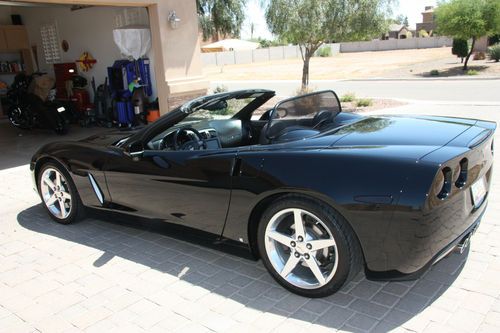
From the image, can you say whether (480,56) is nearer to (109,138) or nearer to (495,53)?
(495,53)

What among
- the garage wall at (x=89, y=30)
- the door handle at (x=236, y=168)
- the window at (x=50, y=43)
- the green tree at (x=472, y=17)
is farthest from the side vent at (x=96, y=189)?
the green tree at (x=472, y=17)

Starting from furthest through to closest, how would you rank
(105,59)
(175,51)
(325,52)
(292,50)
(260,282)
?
(292,50), (325,52), (105,59), (175,51), (260,282)

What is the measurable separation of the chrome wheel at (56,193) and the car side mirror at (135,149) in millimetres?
1079

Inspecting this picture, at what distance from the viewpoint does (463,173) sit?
2768 mm

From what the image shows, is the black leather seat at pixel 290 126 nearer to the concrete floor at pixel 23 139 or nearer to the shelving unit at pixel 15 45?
the concrete floor at pixel 23 139

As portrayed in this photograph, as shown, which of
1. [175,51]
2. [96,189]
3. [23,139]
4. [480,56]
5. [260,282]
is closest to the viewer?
[260,282]

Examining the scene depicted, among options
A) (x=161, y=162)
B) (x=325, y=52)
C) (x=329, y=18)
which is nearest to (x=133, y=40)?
(x=329, y=18)

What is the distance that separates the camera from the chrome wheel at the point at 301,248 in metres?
2.89

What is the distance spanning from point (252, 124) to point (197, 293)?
1818mm

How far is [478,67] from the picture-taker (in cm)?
2644

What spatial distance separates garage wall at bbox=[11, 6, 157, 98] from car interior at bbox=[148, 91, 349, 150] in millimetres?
7456

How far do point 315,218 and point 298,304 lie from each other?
63cm

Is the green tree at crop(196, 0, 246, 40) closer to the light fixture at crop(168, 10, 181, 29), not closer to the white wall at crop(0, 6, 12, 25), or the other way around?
the white wall at crop(0, 6, 12, 25)

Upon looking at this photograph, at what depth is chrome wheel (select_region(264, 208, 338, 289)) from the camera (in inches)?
114
